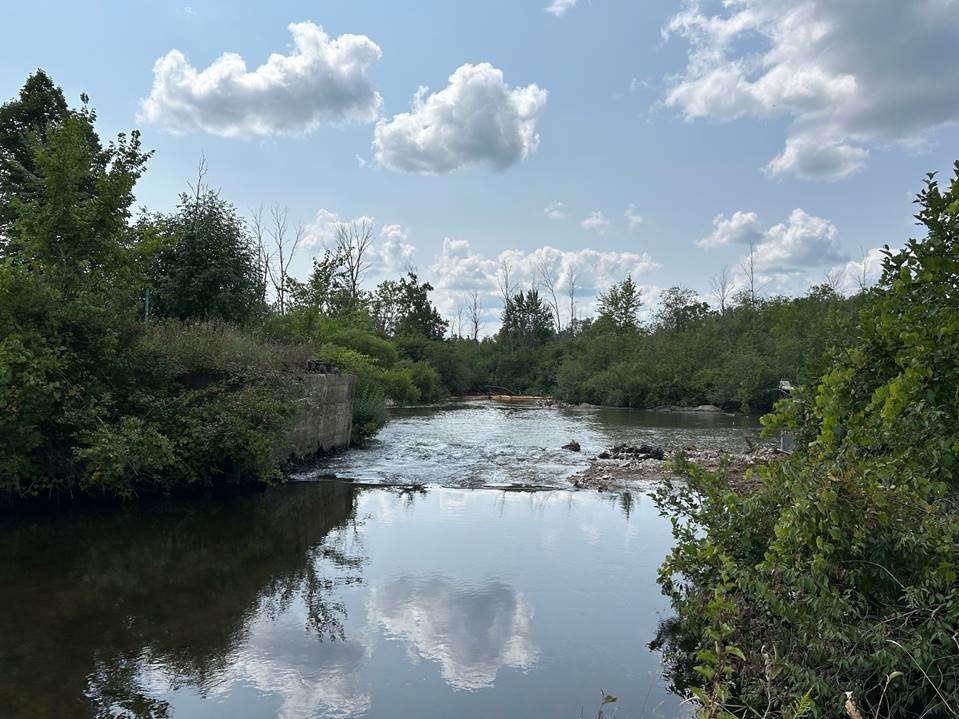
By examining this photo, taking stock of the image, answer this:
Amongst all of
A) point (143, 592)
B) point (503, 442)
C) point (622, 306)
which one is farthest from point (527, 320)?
point (143, 592)

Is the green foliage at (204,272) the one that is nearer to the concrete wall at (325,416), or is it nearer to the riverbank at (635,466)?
the concrete wall at (325,416)

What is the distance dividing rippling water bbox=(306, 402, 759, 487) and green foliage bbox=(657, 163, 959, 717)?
857 centimetres

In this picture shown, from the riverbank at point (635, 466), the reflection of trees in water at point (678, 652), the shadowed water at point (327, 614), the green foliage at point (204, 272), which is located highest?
the green foliage at point (204, 272)

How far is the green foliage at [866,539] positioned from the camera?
3656mm

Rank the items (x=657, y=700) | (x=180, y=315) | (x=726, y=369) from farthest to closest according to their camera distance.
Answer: (x=726, y=369) → (x=180, y=315) → (x=657, y=700)

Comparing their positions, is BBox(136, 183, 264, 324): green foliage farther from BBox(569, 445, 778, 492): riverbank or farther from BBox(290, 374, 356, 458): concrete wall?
BBox(569, 445, 778, 492): riverbank

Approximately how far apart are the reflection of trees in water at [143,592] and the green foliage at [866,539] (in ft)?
10.8

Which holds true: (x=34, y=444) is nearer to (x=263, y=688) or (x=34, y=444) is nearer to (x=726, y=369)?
(x=263, y=688)

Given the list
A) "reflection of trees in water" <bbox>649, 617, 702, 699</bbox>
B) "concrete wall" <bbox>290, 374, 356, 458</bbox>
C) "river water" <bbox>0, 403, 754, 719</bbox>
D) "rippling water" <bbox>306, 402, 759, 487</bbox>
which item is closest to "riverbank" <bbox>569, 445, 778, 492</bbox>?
"rippling water" <bbox>306, 402, 759, 487</bbox>

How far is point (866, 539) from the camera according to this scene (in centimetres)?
401

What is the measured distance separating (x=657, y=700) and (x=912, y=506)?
2.12 m

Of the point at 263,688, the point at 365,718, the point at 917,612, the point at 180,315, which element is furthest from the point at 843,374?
the point at 180,315

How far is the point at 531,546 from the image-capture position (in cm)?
888

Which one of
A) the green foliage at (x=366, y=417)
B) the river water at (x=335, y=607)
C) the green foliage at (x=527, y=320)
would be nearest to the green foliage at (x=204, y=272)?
the green foliage at (x=366, y=417)
